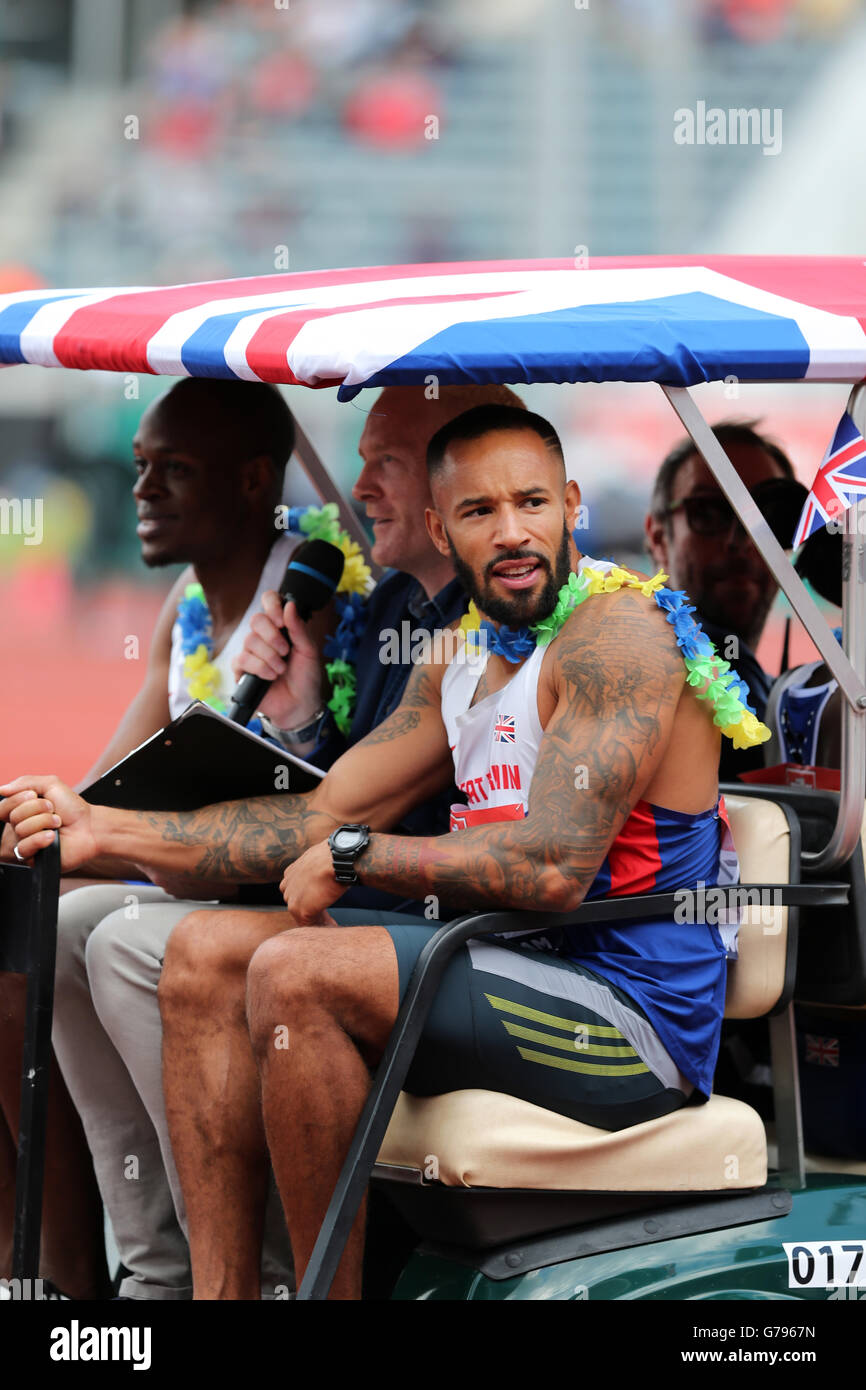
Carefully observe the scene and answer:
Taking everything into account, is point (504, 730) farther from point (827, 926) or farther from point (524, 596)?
point (827, 926)

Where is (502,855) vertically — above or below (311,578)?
below

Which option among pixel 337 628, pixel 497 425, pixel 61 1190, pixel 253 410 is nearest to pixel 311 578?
pixel 337 628

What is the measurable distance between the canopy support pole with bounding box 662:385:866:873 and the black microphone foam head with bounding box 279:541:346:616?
3.37ft

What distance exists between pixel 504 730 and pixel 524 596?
22cm

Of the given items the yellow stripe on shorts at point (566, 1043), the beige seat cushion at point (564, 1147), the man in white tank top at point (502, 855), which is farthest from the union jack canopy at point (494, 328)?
the beige seat cushion at point (564, 1147)

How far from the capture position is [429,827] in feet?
10.2

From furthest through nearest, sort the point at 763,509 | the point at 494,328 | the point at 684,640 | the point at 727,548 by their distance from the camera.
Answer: the point at 727,548 → the point at 763,509 → the point at 684,640 → the point at 494,328

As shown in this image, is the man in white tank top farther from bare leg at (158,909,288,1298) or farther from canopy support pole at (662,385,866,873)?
canopy support pole at (662,385,866,873)

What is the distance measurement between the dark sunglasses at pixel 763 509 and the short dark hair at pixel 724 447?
0.17ft

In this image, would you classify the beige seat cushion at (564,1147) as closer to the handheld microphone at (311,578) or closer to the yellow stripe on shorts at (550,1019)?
the yellow stripe on shorts at (550,1019)

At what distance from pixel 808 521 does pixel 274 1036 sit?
1.06 metres

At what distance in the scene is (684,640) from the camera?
2578 millimetres

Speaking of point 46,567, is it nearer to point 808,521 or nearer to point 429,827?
point 429,827

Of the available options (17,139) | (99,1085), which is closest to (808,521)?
(99,1085)
